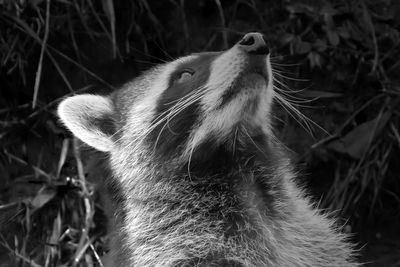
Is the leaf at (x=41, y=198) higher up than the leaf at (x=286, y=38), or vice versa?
the leaf at (x=286, y=38)

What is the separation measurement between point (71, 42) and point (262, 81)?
2.18 meters

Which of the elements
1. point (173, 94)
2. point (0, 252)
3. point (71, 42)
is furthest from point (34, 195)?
point (173, 94)

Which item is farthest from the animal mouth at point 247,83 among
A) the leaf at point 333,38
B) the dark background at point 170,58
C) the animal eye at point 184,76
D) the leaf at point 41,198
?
the leaf at point 41,198

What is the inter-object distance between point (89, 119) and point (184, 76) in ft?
1.78

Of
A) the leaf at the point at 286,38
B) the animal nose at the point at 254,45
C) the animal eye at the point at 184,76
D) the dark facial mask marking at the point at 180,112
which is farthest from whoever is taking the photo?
the leaf at the point at 286,38

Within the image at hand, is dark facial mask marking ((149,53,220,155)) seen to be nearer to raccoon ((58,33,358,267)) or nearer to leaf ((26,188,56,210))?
raccoon ((58,33,358,267))

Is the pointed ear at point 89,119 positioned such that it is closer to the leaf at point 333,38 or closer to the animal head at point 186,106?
the animal head at point 186,106

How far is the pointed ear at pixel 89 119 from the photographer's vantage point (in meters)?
3.42

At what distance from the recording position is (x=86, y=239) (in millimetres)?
4520

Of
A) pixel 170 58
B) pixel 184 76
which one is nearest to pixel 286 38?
pixel 170 58

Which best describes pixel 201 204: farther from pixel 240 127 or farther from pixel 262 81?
pixel 262 81

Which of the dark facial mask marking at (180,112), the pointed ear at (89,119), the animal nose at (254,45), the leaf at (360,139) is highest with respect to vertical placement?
the animal nose at (254,45)

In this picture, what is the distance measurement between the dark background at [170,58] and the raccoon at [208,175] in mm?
1121

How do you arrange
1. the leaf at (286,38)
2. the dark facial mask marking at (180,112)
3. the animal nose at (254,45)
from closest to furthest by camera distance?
the animal nose at (254,45)
the dark facial mask marking at (180,112)
the leaf at (286,38)
